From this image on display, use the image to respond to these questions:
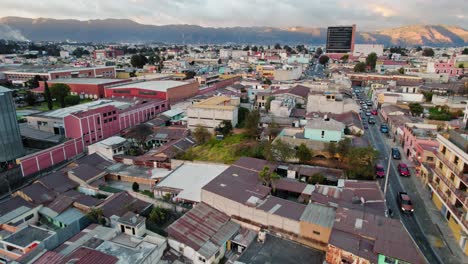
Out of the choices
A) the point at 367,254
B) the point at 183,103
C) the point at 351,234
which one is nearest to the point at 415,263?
the point at 367,254

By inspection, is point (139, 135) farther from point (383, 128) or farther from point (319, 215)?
point (383, 128)

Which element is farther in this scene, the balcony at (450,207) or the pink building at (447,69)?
the pink building at (447,69)

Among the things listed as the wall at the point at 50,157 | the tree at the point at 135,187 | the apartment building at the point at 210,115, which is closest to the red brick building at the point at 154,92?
the apartment building at the point at 210,115

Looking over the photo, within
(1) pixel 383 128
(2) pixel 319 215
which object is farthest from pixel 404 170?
(1) pixel 383 128

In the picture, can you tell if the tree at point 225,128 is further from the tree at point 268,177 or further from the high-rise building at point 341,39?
the high-rise building at point 341,39

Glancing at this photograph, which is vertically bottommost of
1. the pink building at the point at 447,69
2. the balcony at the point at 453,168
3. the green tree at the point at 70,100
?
the green tree at the point at 70,100

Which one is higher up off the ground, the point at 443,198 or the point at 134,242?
the point at 443,198

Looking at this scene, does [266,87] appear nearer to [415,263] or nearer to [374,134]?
[374,134]
